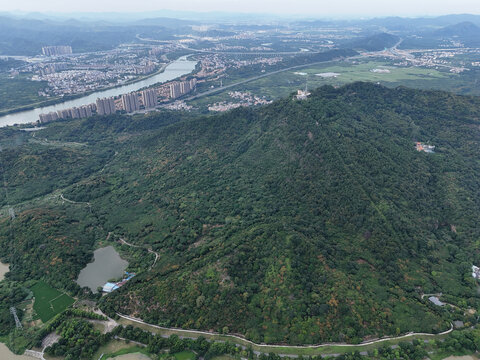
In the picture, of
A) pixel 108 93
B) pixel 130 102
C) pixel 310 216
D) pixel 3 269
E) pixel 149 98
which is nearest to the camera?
pixel 3 269

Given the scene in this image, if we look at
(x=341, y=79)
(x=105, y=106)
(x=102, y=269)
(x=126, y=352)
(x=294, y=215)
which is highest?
(x=341, y=79)

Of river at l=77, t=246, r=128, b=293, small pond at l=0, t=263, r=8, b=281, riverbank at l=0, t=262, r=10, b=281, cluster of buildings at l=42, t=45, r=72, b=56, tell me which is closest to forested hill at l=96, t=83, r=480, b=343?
river at l=77, t=246, r=128, b=293

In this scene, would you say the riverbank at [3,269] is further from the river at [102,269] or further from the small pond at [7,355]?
the small pond at [7,355]

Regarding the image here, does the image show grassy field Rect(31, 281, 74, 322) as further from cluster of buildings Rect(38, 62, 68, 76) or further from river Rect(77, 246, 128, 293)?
cluster of buildings Rect(38, 62, 68, 76)

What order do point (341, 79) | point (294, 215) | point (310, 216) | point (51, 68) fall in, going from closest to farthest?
1. point (310, 216)
2. point (294, 215)
3. point (341, 79)
4. point (51, 68)

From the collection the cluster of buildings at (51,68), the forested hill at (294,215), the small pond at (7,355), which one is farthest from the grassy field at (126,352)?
the cluster of buildings at (51,68)

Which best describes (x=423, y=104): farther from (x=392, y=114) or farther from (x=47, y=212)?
(x=47, y=212)

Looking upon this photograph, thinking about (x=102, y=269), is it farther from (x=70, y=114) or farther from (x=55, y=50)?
(x=55, y=50)

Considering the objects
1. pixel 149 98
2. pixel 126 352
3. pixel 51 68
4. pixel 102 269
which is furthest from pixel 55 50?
pixel 126 352
